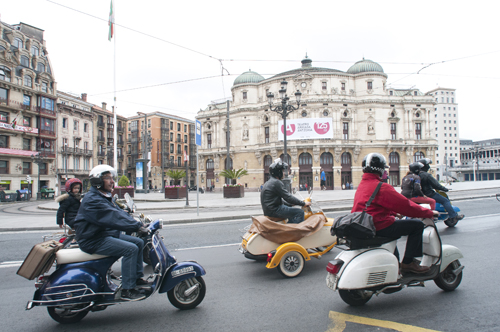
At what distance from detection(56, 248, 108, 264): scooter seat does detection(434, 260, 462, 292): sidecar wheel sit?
13.5 feet

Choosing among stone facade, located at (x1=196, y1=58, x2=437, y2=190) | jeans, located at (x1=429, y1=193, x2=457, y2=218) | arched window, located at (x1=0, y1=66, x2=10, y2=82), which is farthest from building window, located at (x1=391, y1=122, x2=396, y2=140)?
arched window, located at (x1=0, y1=66, x2=10, y2=82)

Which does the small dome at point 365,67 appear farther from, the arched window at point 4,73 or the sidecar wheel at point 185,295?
the sidecar wheel at point 185,295

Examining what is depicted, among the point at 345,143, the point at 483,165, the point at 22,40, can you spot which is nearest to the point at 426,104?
the point at 345,143

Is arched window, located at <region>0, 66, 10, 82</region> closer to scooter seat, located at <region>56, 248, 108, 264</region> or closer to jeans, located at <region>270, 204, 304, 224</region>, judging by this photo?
scooter seat, located at <region>56, 248, 108, 264</region>

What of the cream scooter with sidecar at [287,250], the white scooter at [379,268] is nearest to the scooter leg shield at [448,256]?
the white scooter at [379,268]

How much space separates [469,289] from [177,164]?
6857 cm

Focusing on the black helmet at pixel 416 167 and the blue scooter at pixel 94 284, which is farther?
the black helmet at pixel 416 167

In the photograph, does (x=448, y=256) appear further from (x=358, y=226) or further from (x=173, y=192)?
(x=173, y=192)

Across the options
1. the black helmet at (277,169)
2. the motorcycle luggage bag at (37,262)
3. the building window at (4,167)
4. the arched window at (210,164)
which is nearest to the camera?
the motorcycle luggage bag at (37,262)

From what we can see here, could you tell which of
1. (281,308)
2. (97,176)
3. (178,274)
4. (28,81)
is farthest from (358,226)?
(28,81)

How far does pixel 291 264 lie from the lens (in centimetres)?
477

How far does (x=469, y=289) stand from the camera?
12.7 feet

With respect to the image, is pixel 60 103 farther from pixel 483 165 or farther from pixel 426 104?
pixel 483 165

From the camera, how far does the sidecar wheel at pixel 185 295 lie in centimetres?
357
